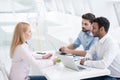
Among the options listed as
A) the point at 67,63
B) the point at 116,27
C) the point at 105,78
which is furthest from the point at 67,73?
the point at 116,27

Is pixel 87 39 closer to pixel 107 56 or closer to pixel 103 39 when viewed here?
pixel 103 39

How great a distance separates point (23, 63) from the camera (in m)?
2.15

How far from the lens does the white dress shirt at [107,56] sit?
2.08 metres

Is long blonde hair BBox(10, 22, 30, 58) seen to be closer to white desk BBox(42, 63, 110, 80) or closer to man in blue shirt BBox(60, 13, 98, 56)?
white desk BBox(42, 63, 110, 80)

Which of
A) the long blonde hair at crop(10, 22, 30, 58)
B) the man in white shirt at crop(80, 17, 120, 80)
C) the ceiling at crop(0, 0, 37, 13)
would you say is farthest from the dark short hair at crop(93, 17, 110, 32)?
the ceiling at crop(0, 0, 37, 13)

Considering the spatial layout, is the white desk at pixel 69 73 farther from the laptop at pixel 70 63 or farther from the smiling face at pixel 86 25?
the smiling face at pixel 86 25

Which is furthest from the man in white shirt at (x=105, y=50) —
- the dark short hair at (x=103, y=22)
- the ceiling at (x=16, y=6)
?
the ceiling at (x=16, y=6)

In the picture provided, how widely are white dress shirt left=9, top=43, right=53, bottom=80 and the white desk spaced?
9cm

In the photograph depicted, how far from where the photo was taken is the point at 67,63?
2092 millimetres

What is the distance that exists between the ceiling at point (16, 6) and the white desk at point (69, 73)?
4.39m

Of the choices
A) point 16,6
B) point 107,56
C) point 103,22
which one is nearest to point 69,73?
point 107,56

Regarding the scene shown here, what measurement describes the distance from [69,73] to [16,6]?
5.12 metres

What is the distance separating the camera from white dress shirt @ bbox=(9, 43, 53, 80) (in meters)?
2.09

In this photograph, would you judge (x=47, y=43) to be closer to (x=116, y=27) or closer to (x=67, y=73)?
(x=116, y=27)
